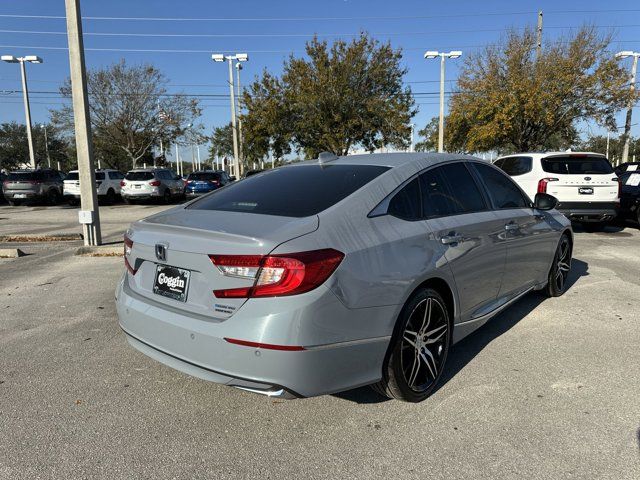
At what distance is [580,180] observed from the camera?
9969 mm

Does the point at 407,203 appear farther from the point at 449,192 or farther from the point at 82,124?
Answer: the point at 82,124

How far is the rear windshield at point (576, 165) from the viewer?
10109 mm

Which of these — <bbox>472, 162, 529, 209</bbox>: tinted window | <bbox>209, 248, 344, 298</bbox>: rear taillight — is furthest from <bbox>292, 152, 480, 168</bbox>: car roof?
<bbox>209, 248, 344, 298</bbox>: rear taillight

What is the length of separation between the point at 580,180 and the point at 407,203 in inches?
330

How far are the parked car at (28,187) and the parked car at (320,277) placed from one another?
21.5m

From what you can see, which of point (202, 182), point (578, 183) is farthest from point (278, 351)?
point (202, 182)

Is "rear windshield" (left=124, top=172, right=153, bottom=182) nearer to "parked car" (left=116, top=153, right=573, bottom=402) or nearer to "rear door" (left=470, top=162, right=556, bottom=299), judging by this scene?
"parked car" (left=116, top=153, right=573, bottom=402)

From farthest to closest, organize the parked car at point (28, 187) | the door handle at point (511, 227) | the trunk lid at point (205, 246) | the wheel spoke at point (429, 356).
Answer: the parked car at point (28, 187), the door handle at point (511, 227), the wheel spoke at point (429, 356), the trunk lid at point (205, 246)

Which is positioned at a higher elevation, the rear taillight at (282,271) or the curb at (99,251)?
the rear taillight at (282,271)

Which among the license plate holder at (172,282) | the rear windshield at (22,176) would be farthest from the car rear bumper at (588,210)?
the rear windshield at (22,176)

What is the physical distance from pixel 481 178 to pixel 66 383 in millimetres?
3605

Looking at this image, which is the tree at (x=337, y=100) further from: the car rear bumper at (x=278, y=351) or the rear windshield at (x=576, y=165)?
the car rear bumper at (x=278, y=351)

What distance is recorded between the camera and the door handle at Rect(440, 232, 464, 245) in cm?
323

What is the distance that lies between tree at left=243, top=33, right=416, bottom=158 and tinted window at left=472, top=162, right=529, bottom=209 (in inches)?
884
